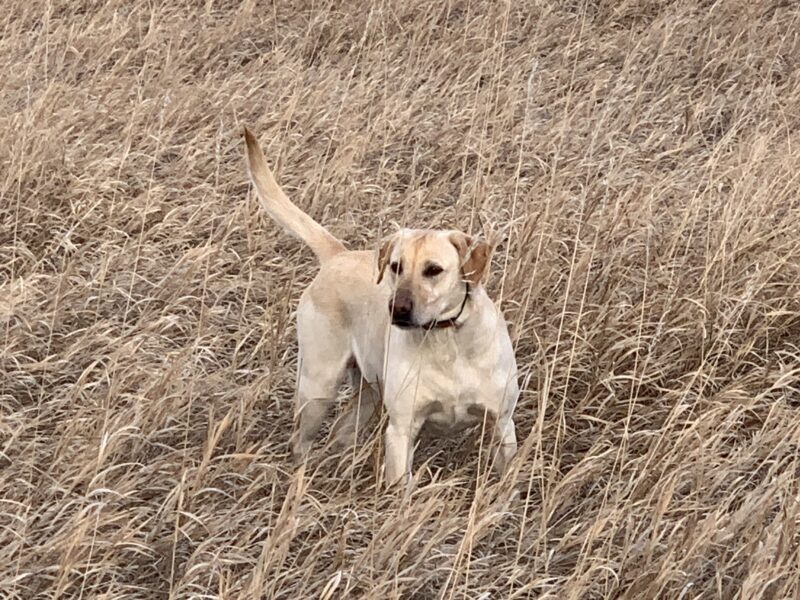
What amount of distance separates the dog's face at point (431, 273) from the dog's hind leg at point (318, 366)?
0.42 meters

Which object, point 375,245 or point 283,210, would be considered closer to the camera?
point 375,245

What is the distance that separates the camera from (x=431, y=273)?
2777mm

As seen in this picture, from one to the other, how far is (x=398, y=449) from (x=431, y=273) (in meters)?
0.47

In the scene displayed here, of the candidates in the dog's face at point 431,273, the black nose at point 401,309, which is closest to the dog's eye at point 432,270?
the dog's face at point 431,273

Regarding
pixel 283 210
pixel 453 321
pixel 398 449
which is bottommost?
pixel 398 449

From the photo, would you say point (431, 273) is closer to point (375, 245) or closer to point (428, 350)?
point (428, 350)

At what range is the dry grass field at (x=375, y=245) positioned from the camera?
7.70 feet

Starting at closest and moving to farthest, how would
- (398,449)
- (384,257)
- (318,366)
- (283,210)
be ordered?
1. (398,449)
2. (384,257)
3. (318,366)
4. (283,210)

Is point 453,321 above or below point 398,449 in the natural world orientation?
above

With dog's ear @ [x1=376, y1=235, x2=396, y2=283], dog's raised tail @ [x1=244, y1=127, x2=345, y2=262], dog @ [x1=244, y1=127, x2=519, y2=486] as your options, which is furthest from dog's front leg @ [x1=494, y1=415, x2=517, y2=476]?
dog's raised tail @ [x1=244, y1=127, x2=345, y2=262]

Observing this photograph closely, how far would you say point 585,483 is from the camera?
273 centimetres

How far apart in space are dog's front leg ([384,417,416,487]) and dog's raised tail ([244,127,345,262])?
78cm

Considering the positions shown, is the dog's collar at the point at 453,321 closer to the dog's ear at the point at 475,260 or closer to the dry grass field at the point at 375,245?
the dog's ear at the point at 475,260

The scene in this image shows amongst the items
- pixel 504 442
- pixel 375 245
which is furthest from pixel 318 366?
pixel 504 442
